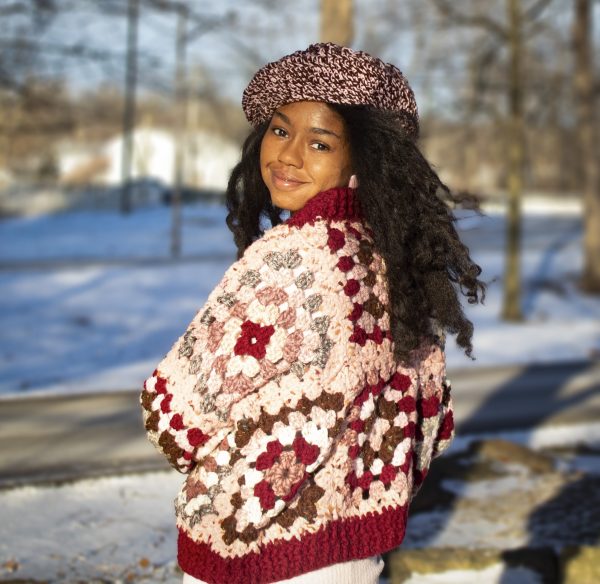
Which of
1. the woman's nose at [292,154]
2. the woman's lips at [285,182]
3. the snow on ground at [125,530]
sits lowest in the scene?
the snow on ground at [125,530]

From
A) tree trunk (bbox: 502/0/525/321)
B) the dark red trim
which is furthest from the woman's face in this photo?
tree trunk (bbox: 502/0/525/321)

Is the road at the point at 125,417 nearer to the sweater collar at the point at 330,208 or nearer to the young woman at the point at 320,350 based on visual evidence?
the young woman at the point at 320,350

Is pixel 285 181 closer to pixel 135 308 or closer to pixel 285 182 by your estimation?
pixel 285 182

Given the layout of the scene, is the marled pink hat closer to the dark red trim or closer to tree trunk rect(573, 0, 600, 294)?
the dark red trim

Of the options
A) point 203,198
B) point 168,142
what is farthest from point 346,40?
point 168,142

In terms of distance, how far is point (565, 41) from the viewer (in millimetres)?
18891

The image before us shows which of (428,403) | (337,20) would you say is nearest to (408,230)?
(428,403)

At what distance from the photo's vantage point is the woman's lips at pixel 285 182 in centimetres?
217

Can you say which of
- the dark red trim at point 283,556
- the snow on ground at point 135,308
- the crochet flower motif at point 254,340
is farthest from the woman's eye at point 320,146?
the snow on ground at point 135,308

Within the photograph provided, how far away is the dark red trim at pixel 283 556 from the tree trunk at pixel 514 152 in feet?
40.7

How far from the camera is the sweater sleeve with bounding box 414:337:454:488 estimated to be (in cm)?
228

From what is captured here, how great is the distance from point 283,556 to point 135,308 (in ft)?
42.8

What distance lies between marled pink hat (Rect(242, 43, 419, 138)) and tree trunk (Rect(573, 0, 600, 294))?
16210mm

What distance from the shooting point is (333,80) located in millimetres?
2092
